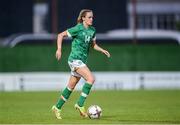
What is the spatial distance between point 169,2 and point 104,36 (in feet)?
92.5

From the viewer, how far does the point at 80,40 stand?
18.1m

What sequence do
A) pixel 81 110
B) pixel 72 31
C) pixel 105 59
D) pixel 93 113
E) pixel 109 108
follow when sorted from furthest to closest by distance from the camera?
pixel 105 59, pixel 109 108, pixel 81 110, pixel 93 113, pixel 72 31

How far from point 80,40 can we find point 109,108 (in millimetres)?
5028

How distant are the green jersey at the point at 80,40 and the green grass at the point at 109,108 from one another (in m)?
1.40

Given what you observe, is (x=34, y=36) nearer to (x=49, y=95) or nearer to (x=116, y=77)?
(x=116, y=77)

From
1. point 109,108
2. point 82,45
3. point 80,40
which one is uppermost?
point 80,40

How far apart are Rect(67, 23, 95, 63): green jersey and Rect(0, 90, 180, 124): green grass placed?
4.59ft

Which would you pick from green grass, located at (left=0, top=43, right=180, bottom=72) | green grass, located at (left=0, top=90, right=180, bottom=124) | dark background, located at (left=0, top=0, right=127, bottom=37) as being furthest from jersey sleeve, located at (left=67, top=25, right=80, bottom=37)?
dark background, located at (left=0, top=0, right=127, bottom=37)

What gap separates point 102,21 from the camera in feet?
163

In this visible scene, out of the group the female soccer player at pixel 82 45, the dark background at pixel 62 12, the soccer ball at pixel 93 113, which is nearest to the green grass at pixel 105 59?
the dark background at pixel 62 12


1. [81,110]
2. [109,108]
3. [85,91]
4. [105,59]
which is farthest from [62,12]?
[85,91]

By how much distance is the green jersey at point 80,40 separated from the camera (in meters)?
18.1

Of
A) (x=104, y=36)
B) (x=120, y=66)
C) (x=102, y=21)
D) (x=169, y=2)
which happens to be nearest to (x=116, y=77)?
(x=120, y=66)

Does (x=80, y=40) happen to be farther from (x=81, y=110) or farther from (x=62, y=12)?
(x=62, y=12)
